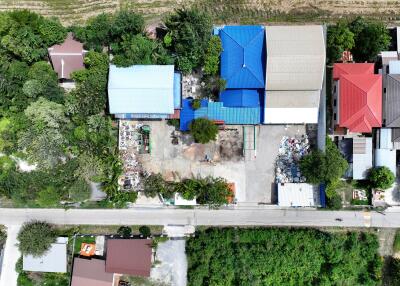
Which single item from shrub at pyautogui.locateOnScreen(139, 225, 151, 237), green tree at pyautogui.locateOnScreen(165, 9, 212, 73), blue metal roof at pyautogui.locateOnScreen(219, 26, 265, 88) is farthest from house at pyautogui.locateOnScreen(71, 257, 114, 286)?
blue metal roof at pyautogui.locateOnScreen(219, 26, 265, 88)

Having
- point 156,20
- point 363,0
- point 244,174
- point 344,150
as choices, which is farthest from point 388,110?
point 156,20

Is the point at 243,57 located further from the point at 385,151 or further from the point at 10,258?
the point at 10,258

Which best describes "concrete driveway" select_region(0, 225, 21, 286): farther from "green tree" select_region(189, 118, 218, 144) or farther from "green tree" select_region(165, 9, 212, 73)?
"green tree" select_region(165, 9, 212, 73)

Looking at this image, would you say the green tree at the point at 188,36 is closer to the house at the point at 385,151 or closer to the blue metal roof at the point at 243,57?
the blue metal roof at the point at 243,57

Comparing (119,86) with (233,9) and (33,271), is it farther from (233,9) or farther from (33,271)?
(33,271)

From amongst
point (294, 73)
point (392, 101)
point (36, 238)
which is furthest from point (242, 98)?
point (36, 238)

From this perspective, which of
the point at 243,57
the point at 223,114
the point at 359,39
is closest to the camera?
the point at 243,57

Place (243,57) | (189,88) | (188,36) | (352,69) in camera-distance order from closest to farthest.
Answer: (188,36) → (243,57) → (352,69) → (189,88)
